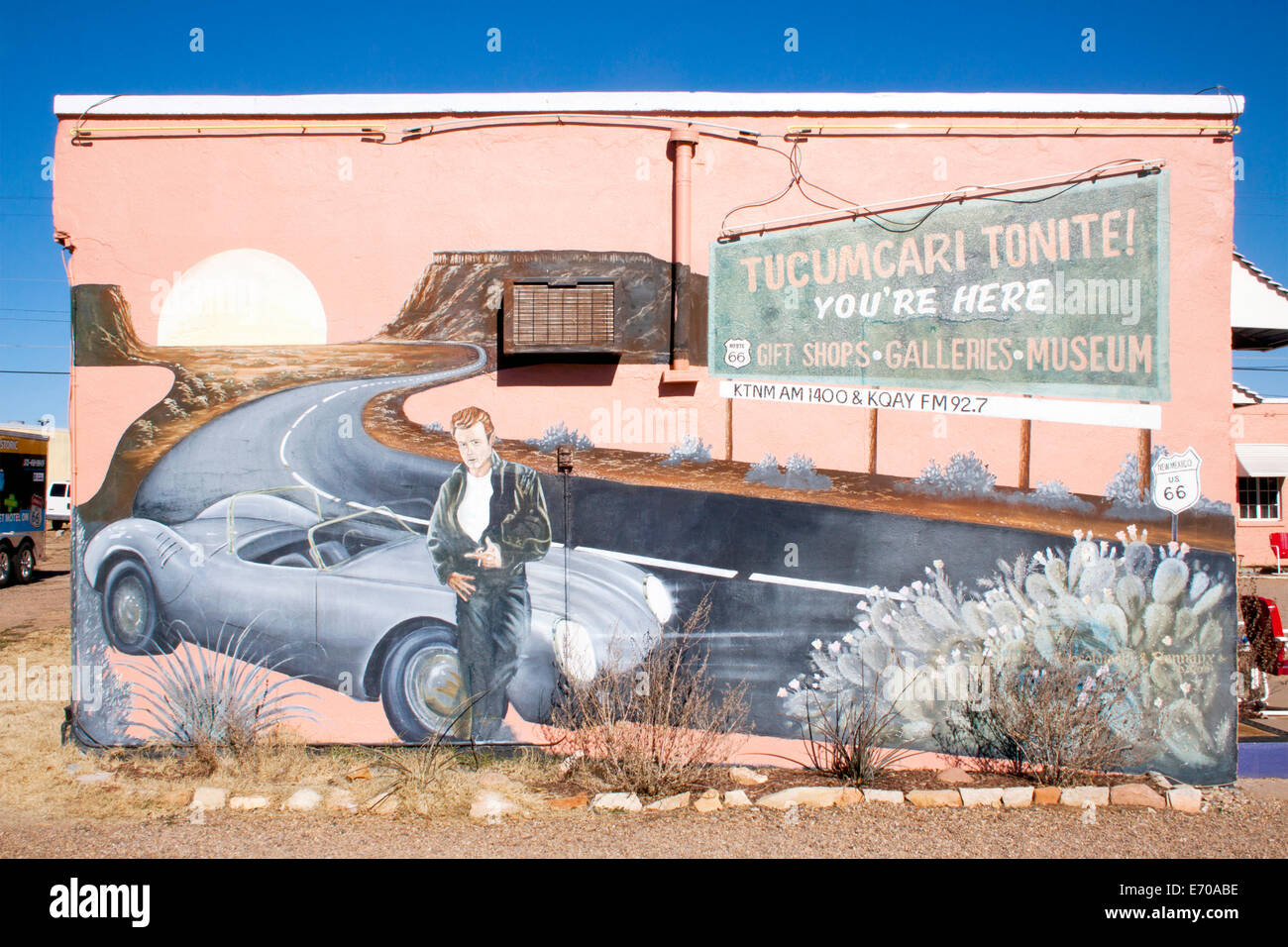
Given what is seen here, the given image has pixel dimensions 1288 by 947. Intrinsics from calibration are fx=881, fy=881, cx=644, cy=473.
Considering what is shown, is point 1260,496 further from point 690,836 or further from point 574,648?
point 690,836

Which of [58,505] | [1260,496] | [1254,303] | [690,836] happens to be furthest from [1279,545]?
[58,505]

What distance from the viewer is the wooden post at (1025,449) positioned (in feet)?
22.7

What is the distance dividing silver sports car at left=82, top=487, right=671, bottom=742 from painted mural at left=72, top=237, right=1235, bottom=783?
0.7 inches

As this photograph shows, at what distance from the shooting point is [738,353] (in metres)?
7.06

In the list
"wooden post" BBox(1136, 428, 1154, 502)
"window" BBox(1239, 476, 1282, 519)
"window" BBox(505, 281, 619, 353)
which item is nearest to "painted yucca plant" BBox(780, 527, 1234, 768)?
"wooden post" BBox(1136, 428, 1154, 502)

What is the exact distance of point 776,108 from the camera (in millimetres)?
7051

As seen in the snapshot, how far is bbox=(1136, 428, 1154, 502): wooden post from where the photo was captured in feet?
22.7

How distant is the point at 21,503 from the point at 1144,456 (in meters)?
23.0

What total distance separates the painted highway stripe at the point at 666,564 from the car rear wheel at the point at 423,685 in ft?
4.43

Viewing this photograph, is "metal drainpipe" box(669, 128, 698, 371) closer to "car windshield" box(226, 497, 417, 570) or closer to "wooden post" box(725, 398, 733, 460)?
"wooden post" box(725, 398, 733, 460)

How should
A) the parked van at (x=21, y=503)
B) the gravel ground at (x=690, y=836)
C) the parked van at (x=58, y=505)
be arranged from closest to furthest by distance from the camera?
1. the gravel ground at (x=690, y=836)
2. the parked van at (x=21, y=503)
3. the parked van at (x=58, y=505)

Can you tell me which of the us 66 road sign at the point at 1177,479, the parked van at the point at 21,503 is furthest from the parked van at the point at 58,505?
the us 66 road sign at the point at 1177,479

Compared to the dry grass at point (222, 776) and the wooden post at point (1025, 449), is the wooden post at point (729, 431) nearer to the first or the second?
the wooden post at point (1025, 449)
